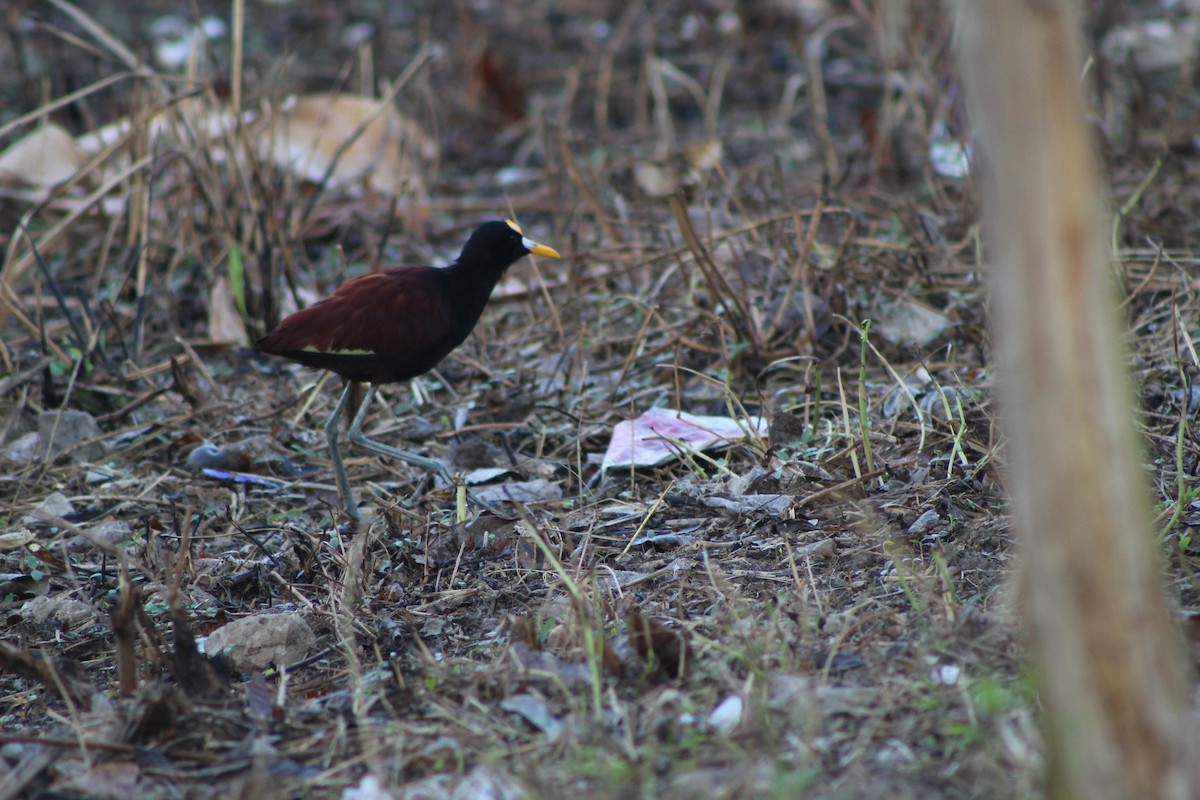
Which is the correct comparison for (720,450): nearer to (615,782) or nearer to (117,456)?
(615,782)

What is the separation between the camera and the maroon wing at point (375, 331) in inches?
136

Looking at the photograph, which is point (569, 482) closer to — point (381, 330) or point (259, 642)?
point (381, 330)

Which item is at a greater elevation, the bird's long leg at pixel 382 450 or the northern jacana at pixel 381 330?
the northern jacana at pixel 381 330

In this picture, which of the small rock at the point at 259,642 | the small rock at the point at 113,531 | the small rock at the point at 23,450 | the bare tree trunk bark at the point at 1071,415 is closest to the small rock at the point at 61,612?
the small rock at the point at 113,531

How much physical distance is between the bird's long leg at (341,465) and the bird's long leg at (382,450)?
0.02 metres

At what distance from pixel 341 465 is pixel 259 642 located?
100 cm

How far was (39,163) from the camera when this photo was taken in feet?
18.3

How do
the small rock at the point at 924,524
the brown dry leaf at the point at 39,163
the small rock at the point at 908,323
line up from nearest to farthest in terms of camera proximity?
the small rock at the point at 924,524 < the small rock at the point at 908,323 < the brown dry leaf at the point at 39,163

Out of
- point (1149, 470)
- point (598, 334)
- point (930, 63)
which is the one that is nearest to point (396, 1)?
point (930, 63)

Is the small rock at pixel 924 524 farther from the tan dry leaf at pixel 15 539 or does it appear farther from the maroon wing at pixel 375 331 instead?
the tan dry leaf at pixel 15 539

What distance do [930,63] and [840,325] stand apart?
220 centimetres

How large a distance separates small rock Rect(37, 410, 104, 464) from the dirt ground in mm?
22

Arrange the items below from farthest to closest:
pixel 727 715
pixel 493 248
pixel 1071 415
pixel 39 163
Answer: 1. pixel 39 163
2. pixel 493 248
3. pixel 727 715
4. pixel 1071 415

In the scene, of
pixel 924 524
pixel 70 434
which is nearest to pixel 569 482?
pixel 924 524
